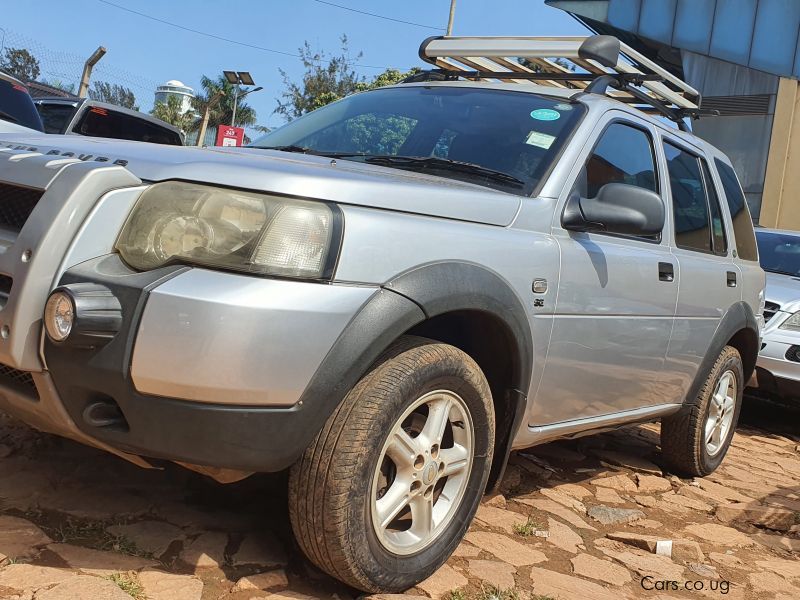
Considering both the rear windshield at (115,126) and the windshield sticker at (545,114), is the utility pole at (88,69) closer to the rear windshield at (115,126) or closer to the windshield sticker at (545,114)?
the rear windshield at (115,126)

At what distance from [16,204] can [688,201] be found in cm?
318

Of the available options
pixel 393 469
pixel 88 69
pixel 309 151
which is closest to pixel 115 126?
pixel 88 69

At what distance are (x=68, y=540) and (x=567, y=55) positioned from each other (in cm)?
284

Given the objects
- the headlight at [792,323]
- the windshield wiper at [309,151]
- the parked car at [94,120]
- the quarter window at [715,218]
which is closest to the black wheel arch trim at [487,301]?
the windshield wiper at [309,151]

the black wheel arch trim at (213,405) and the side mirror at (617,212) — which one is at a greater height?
the side mirror at (617,212)

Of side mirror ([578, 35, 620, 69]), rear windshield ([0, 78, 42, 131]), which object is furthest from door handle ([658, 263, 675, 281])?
rear windshield ([0, 78, 42, 131])

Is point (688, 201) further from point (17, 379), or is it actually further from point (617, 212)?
point (17, 379)

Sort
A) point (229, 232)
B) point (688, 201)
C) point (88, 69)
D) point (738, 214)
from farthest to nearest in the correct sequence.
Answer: point (88, 69) → point (738, 214) → point (688, 201) → point (229, 232)

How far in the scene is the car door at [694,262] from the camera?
3.95 m

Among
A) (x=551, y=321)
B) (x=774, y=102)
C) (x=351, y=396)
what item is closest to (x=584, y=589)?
(x=551, y=321)

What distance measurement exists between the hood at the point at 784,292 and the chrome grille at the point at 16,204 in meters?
6.12

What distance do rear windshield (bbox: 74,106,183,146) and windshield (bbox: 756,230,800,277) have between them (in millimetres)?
6142

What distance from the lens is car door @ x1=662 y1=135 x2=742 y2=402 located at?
13.0 feet

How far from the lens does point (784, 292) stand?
23.0 ft
